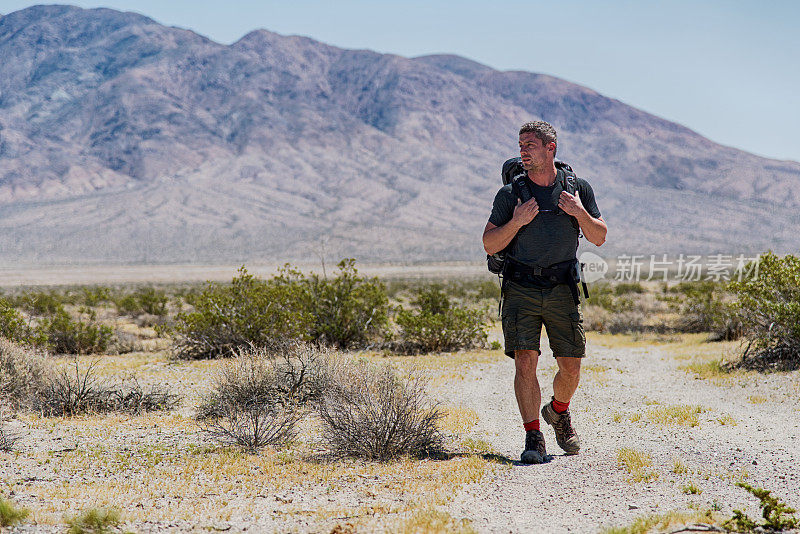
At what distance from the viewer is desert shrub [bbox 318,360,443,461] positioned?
4.78m

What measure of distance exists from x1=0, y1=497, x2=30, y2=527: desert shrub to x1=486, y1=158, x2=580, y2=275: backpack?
3.07 metres

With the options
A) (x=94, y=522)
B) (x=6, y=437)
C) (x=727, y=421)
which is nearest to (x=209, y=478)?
(x=94, y=522)

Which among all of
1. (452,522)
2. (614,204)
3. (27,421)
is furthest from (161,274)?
(614,204)

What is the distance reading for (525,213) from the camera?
4.38m

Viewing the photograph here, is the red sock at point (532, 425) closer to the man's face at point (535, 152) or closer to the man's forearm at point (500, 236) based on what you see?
the man's forearm at point (500, 236)

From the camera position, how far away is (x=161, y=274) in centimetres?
5712

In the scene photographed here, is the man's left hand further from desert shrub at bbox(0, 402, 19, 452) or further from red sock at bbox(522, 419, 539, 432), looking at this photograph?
desert shrub at bbox(0, 402, 19, 452)

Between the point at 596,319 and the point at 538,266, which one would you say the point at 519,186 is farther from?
the point at 596,319

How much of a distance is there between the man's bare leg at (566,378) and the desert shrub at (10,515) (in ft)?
10.8

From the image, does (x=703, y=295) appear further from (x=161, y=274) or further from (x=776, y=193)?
(x=776, y=193)

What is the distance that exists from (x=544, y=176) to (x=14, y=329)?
8555 millimetres

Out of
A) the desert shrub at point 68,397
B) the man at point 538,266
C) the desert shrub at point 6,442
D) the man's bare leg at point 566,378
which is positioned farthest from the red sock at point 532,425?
the desert shrub at point 68,397

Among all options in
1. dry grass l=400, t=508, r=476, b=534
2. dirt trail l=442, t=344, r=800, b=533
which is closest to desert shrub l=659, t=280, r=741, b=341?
A: dirt trail l=442, t=344, r=800, b=533

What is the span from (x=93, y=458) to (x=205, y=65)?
202417mm
